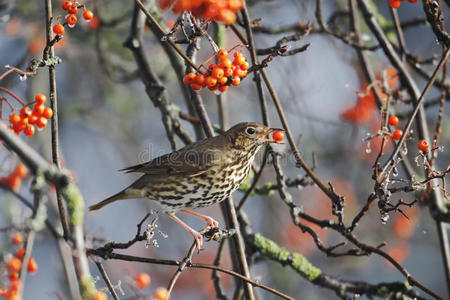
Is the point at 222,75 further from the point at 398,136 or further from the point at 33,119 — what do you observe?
the point at 398,136

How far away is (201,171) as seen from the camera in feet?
11.2

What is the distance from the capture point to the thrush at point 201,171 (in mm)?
3334

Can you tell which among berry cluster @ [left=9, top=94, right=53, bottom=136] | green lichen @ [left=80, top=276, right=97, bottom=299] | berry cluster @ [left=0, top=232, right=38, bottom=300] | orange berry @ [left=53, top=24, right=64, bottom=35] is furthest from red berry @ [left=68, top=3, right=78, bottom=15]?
green lichen @ [left=80, top=276, right=97, bottom=299]

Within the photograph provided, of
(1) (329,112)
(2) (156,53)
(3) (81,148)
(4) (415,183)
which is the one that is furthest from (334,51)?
(3) (81,148)

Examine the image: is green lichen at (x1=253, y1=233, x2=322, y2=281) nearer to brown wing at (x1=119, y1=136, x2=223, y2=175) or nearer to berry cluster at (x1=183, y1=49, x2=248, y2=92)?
brown wing at (x1=119, y1=136, x2=223, y2=175)

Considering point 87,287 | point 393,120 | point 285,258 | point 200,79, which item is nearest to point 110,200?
point 285,258

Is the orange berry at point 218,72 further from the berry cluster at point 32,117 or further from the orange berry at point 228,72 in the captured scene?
the berry cluster at point 32,117

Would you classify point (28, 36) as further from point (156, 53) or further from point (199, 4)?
point (199, 4)

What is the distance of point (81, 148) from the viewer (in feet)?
23.4

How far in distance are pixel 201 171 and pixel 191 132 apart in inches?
51.2

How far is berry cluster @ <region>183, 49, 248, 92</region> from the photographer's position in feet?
7.27

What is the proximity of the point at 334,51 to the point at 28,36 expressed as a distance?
312 cm

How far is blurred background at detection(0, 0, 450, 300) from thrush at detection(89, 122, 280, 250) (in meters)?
1.17

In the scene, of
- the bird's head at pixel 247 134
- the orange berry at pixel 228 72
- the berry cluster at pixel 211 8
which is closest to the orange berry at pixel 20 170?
the bird's head at pixel 247 134
